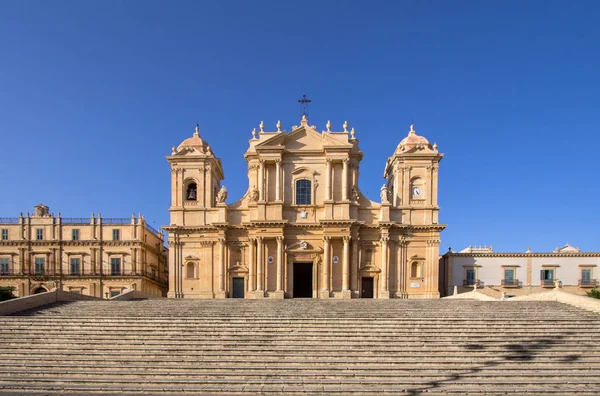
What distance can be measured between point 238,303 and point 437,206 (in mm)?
18554

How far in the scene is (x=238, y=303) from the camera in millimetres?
23969

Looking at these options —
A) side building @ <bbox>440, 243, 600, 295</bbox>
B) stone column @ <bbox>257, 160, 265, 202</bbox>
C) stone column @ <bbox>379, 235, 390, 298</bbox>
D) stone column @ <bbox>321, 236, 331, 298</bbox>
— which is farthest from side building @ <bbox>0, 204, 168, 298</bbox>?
side building @ <bbox>440, 243, 600, 295</bbox>

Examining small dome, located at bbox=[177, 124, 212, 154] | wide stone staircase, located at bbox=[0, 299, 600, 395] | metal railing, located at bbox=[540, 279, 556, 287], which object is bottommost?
metal railing, located at bbox=[540, 279, 556, 287]

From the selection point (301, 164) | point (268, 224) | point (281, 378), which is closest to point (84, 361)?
point (281, 378)

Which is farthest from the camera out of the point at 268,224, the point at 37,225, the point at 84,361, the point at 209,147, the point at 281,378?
the point at 37,225

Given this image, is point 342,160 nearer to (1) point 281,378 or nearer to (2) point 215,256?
(2) point 215,256

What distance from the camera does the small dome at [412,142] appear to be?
35.4m

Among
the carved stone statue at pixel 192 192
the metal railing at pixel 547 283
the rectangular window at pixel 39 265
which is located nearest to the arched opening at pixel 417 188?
the metal railing at pixel 547 283

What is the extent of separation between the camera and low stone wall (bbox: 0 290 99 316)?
20250 millimetres

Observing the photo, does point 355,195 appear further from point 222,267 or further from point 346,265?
point 222,267

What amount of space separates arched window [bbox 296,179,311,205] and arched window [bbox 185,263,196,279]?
997cm

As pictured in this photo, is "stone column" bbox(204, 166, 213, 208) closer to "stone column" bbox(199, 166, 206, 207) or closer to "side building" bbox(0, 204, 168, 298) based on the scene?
"stone column" bbox(199, 166, 206, 207)

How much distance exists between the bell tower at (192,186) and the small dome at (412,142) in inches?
627

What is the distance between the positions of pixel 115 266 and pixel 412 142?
30.8 m
